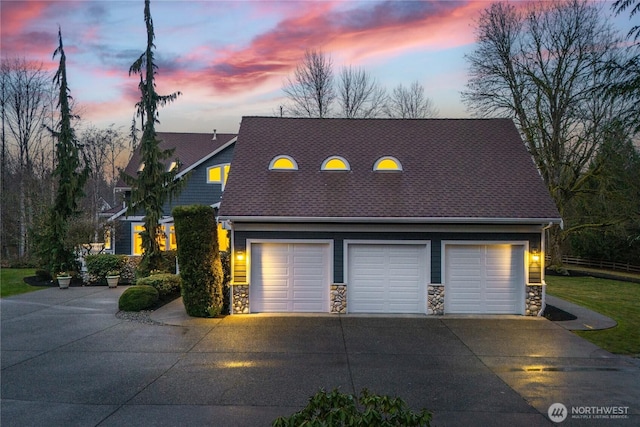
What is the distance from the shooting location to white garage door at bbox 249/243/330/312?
A: 38.8 feet

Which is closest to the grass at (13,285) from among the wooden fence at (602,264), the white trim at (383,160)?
the white trim at (383,160)

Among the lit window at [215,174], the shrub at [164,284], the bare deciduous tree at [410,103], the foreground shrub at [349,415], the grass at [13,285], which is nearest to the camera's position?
the foreground shrub at [349,415]

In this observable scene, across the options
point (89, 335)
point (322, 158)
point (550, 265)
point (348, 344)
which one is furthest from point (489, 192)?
point (550, 265)

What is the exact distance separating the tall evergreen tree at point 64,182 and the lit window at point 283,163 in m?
10.4

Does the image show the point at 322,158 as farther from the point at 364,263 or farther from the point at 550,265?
the point at 550,265

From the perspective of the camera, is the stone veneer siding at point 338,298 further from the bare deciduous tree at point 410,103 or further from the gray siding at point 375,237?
the bare deciduous tree at point 410,103

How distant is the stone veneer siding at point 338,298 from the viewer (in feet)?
38.5

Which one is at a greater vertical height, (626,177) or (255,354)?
(626,177)

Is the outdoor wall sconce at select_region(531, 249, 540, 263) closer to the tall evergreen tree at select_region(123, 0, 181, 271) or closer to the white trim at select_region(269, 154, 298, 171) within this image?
the white trim at select_region(269, 154, 298, 171)

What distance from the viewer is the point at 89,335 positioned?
940 cm

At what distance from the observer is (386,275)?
11930 mm

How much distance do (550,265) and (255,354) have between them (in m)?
22.2

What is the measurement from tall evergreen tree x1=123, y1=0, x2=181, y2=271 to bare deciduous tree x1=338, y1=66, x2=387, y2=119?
1721 centimetres

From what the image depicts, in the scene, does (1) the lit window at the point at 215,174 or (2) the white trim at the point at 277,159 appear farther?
(1) the lit window at the point at 215,174
